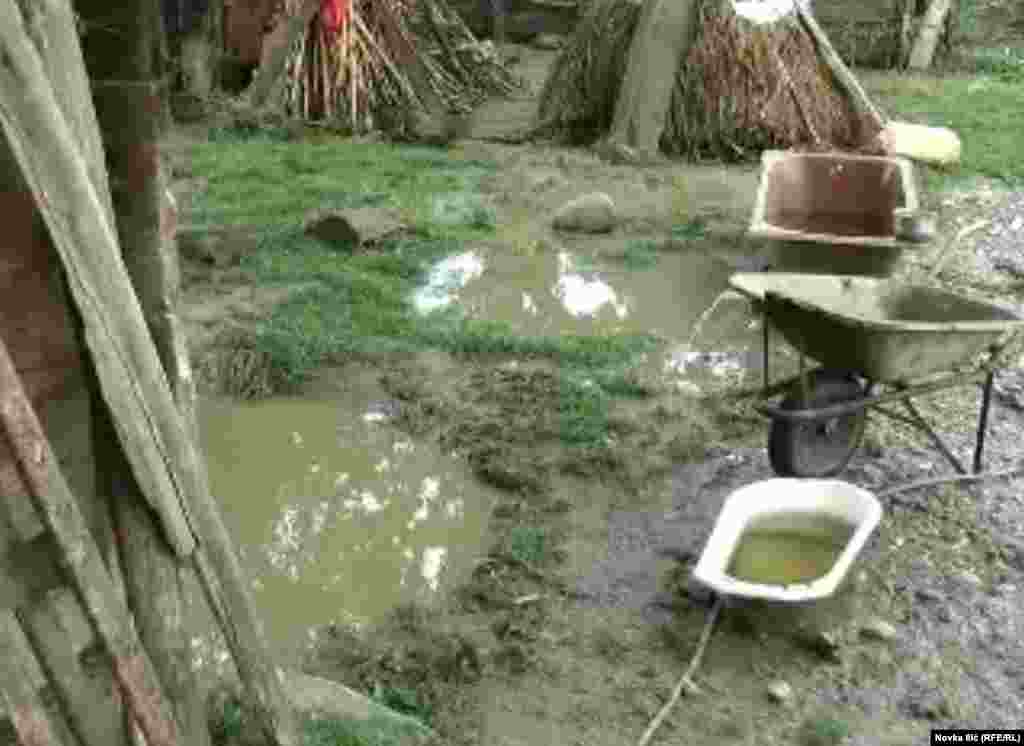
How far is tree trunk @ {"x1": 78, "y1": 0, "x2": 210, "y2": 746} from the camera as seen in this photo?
303cm

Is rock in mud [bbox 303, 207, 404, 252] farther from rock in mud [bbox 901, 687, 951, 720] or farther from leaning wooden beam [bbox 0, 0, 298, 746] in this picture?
leaning wooden beam [bbox 0, 0, 298, 746]

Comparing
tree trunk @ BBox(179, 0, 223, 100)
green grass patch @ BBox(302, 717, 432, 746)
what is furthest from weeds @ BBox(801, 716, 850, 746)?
tree trunk @ BBox(179, 0, 223, 100)

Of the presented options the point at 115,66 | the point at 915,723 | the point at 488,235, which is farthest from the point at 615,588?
the point at 488,235

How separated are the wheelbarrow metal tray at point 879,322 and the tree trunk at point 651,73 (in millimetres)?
5222

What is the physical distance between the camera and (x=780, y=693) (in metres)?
4.30

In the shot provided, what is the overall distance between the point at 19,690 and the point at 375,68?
10.0m

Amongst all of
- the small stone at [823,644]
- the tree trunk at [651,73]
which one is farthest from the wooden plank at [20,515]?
the tree trunk at [651,73]

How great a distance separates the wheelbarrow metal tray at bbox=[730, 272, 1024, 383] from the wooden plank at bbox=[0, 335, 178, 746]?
10.3ft

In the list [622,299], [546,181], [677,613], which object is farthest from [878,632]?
[546,181]

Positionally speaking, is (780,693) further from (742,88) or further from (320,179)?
(742,88)

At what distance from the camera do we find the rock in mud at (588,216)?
9.15 metres

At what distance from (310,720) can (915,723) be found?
6.35ft

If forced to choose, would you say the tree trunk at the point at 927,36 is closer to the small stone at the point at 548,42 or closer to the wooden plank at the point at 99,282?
the small stone at the point at 548,42

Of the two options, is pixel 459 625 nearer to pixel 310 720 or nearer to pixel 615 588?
pixel 615 588
